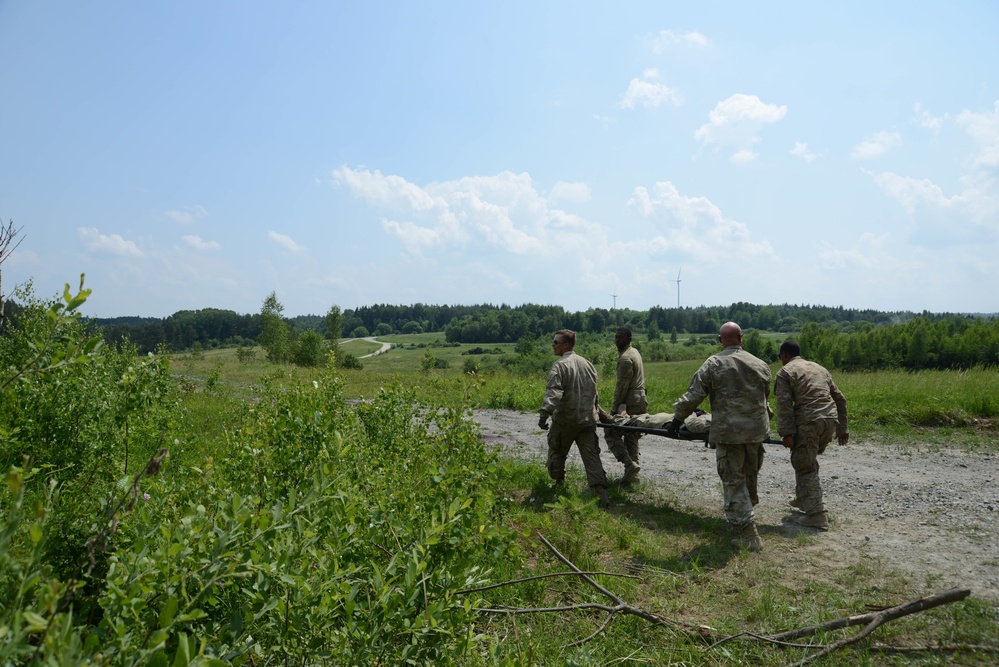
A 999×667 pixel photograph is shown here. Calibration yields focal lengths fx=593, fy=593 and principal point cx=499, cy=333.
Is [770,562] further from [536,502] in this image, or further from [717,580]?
[536,502]

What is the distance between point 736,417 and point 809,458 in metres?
1.45

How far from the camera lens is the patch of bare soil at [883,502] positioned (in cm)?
592

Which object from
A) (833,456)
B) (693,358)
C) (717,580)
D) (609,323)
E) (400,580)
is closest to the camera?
(400,580)

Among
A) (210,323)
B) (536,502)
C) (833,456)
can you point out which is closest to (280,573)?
(536,502)

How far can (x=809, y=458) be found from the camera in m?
7.32

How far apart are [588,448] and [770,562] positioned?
285 centimetres

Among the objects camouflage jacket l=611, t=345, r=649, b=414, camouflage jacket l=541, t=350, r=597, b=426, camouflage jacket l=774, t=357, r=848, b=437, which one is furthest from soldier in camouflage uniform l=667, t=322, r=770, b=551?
camouflage jacket l=611, t=345, r=649, b=414

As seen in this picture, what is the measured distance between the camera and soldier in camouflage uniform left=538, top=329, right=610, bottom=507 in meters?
8.11

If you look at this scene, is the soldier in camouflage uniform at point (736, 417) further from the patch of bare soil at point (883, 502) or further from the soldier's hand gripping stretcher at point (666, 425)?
the patch of bare soil at point (883, 502)

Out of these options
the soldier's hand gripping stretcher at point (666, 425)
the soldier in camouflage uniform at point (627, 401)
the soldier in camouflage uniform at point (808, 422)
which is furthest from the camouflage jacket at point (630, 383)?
the soldier in camouflage uniform at point (808, 422)

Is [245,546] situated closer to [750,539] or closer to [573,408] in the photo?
[750,539]

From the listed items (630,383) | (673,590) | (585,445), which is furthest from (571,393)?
(673,590)

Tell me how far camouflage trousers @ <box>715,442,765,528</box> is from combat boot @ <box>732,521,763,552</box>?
0.06m

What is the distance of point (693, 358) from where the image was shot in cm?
6250
